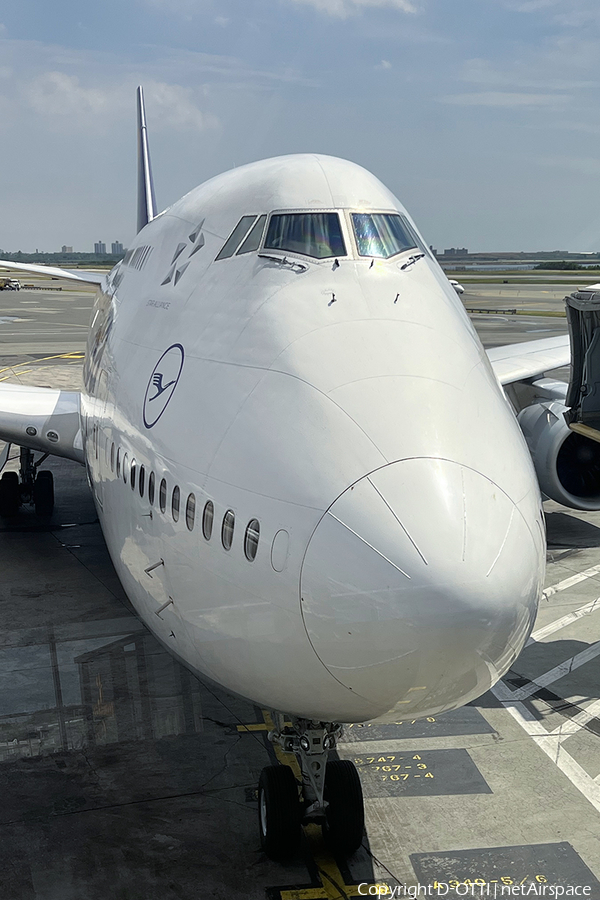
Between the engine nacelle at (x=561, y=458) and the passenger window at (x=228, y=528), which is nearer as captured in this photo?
the passenger window at (x=228, y=528)

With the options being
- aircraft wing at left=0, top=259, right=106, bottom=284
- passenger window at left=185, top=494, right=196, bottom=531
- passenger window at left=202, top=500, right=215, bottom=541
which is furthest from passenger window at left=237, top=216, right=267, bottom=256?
aircraft wing at left=0, top=259, right=106, bottom=284

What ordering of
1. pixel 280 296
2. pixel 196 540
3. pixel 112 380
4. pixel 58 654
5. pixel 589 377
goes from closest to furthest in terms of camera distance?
1. pixel 196 540
2. pixel 280 296
3. pixel 112 380
4. pixel 58 654
5. pixel 589 377

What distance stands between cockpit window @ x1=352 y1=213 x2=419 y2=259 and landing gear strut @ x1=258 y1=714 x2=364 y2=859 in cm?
413

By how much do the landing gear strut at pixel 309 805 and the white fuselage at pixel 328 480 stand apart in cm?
137

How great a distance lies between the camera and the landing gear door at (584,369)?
1444cm

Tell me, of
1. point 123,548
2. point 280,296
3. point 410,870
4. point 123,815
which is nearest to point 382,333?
point 280,296

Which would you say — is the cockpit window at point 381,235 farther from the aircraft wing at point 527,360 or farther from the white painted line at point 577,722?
the aircraft wing at point 527,360

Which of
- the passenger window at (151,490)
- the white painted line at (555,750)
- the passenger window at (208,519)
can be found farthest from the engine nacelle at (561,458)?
the passenger window at (208,519)

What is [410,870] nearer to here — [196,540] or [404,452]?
[196,540]

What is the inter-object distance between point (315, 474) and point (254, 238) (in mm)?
3432

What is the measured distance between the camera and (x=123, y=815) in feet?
29.9

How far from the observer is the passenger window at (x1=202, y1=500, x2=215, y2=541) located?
22.5ft

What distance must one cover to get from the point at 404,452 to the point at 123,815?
16.8 feet

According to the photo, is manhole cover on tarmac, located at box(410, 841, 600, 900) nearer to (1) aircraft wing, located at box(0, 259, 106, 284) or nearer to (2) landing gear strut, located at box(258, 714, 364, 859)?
(2) landing gear strut, located at box(258, 714, 364, 859)
